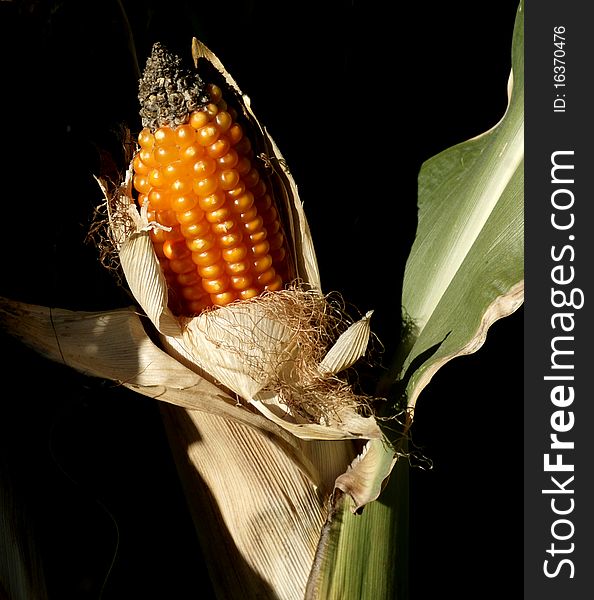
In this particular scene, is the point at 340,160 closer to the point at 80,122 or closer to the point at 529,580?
the point at 80,122

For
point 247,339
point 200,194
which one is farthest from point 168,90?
point 247,339

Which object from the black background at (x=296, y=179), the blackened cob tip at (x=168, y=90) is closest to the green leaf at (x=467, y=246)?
the black background at (x=296, y=179)

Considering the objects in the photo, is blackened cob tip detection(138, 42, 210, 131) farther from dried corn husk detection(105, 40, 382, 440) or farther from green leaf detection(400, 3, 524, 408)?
green leaf detection(400, 3, 524, 408)

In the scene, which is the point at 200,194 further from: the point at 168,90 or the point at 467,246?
the point at 467,246

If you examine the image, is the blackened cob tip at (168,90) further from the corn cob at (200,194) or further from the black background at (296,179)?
the black background at (296,179)

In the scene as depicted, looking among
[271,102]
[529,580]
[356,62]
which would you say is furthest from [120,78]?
[529,580]
